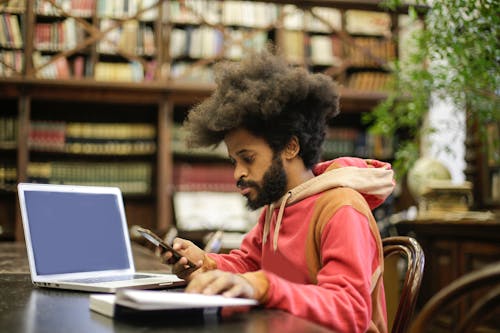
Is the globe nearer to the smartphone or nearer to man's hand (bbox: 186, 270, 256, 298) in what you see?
the smartphone

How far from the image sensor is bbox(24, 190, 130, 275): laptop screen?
137 centimetres

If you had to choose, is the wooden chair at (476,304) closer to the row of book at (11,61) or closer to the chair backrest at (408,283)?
the chair backrest at (408,283)

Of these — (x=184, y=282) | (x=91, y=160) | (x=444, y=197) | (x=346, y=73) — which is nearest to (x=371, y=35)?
(x=346, y=73)

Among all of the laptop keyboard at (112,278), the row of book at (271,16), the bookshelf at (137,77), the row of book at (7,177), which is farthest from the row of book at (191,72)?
the laptop keyboard at (112,278)

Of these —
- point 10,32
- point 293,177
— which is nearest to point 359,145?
point 10,32

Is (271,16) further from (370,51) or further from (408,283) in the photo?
(408,283)

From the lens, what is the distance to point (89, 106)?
213 inches

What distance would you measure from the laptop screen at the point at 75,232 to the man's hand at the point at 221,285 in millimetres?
553

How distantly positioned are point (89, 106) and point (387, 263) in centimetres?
299

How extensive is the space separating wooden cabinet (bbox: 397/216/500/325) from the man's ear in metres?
2.26

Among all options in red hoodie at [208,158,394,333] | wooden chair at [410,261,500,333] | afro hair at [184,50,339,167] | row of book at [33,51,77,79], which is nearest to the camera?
wooden chair at [410,261,500,333]

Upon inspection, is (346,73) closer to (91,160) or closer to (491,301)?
(91,160)

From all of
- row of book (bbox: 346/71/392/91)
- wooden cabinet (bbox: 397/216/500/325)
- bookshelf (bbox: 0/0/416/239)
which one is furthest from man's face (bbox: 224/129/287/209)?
row of book (bbox: 346/71/392/91)

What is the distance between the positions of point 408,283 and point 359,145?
4.52 m
